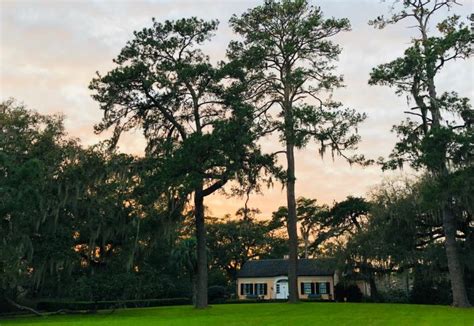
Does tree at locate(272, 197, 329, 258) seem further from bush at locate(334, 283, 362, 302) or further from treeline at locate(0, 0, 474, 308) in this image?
treeline at locate(0, 0, 474, 308)

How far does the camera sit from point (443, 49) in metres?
20.8

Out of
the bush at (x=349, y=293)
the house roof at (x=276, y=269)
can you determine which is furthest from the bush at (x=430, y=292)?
the house roof at (x=276, y=269)

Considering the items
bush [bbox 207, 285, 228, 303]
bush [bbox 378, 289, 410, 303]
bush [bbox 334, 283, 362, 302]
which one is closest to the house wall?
bush [bbox 207, 285, 228, 303]

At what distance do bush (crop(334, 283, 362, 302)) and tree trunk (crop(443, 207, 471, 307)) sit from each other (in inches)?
503

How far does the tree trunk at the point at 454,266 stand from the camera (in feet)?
70.2

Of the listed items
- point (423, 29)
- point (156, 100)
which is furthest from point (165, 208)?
point (423, 29)

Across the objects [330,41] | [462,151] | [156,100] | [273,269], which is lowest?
[273,269]

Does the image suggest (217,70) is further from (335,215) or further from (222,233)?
(222,233)

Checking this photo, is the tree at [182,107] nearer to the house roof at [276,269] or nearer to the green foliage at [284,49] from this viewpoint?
the green foliage at [284,49]

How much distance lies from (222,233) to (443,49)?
3502 centimetres

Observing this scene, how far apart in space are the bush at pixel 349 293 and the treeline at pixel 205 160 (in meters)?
4.45

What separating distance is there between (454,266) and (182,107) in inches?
612

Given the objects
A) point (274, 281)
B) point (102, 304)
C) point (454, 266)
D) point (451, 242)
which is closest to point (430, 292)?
point (454, 266)

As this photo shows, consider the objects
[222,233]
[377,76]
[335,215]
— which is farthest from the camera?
[222,233]
